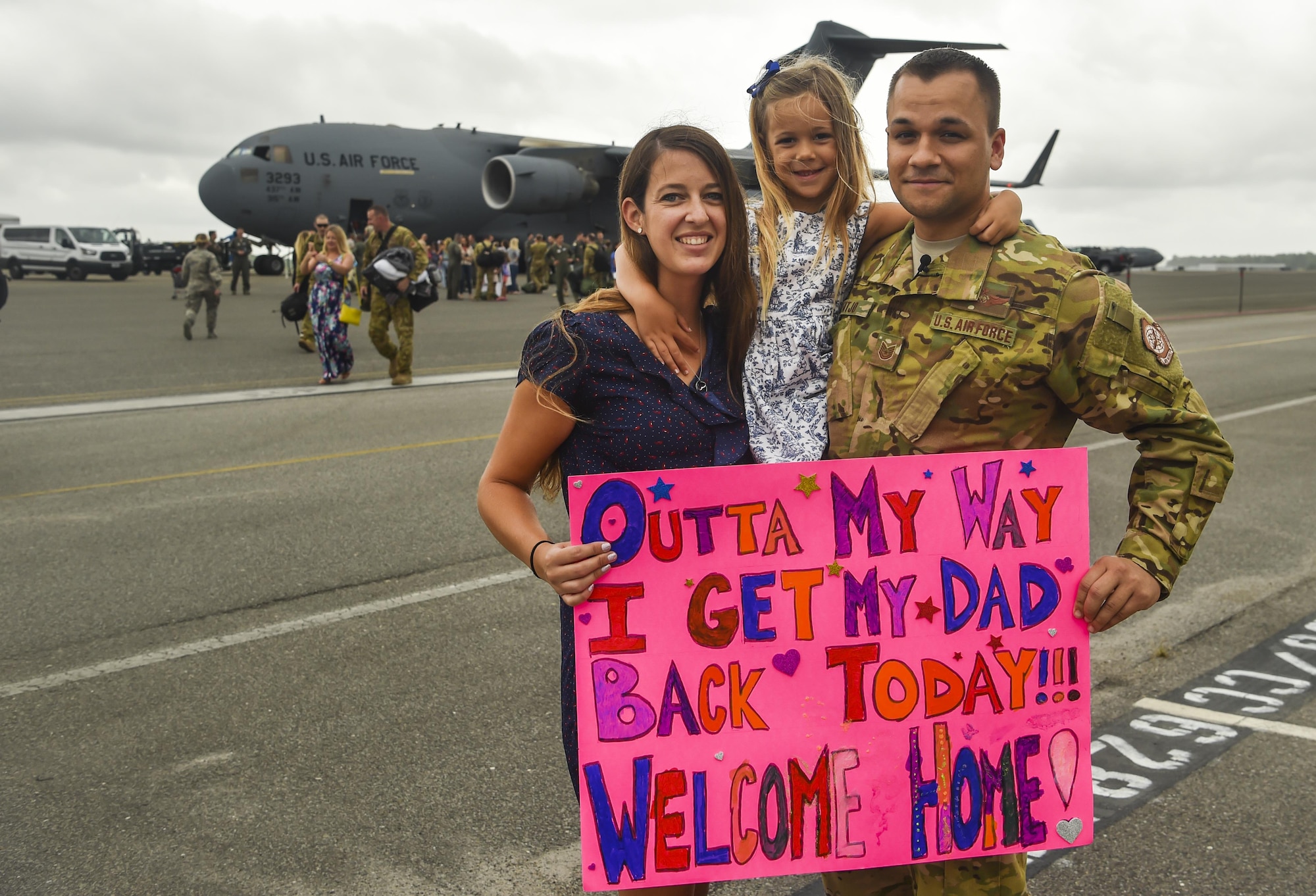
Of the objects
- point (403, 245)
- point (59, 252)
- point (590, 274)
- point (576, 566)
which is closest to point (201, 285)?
point (403, 245)

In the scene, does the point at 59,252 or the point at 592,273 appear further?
the point at 59,252

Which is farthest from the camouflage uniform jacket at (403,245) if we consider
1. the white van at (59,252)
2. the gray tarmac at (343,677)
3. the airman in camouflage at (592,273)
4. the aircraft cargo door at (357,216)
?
the white van at (59,252)

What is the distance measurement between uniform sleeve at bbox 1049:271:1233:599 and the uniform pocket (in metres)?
0.17

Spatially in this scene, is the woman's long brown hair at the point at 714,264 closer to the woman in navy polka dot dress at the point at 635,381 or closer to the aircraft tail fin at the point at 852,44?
the woman in navy polka dot dress at the point at 635,381

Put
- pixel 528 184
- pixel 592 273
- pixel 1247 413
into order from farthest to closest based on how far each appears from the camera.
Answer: pixel 528 184, pixel 592 273, pixel 1247 413

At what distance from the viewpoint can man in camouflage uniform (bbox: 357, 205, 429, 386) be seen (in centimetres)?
1246

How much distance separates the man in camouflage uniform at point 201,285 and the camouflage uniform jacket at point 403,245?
6881 millimetres

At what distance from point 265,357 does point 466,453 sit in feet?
28.7

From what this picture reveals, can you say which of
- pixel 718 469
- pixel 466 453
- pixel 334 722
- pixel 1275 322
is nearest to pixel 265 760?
pixel 334 722

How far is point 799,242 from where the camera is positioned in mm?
2416

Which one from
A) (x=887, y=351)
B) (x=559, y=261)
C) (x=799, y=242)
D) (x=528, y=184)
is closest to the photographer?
(x=887, y=351)

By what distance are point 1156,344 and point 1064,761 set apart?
0.84 m

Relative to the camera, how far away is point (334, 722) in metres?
4.10

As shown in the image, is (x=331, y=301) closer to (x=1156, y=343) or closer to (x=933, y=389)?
(x=933, y=389)
